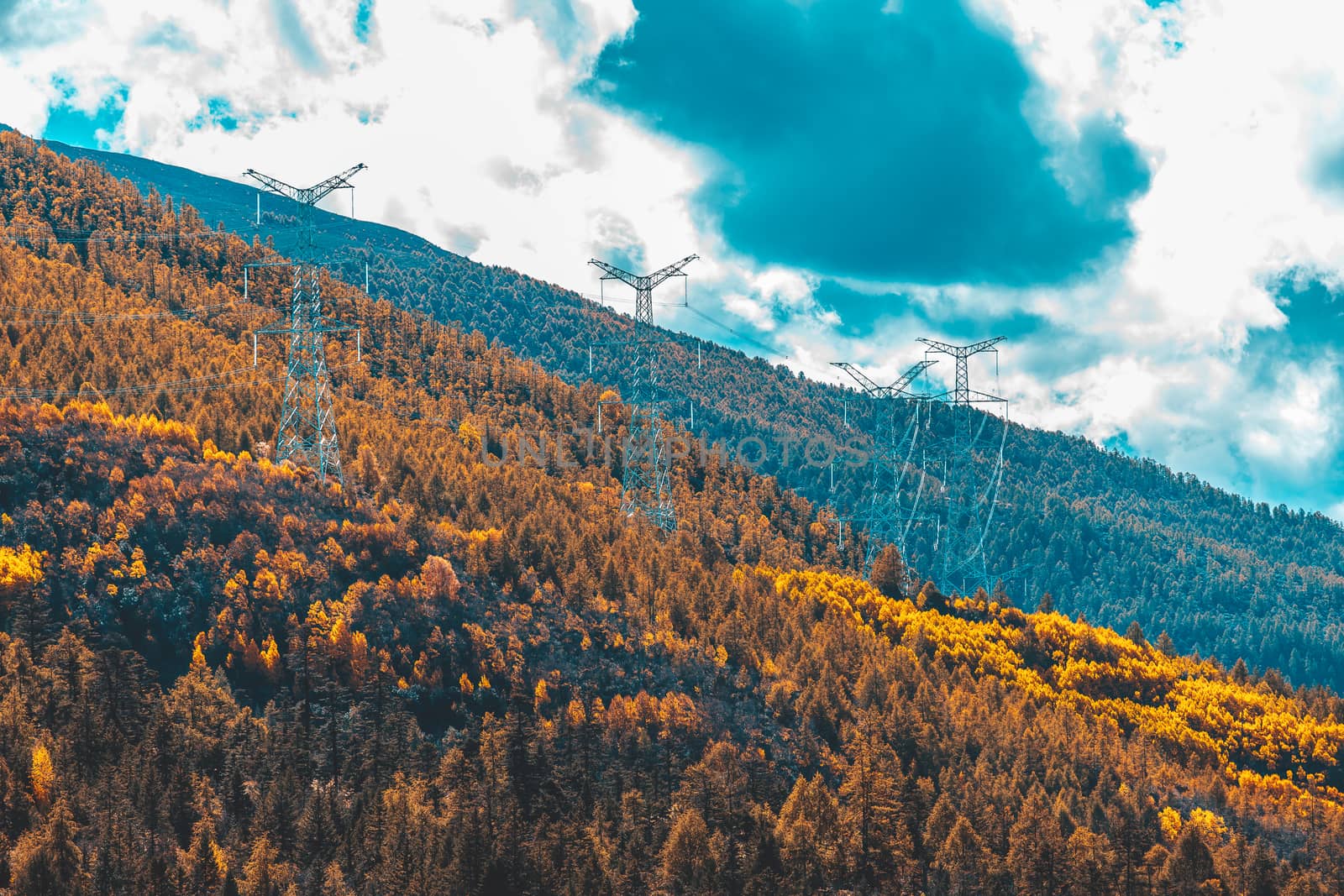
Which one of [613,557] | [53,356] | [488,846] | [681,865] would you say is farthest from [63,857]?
[53,356]

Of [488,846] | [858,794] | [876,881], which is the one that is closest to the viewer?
[488,846]

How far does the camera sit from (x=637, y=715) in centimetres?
12488

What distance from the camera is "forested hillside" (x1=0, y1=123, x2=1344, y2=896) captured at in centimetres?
9700

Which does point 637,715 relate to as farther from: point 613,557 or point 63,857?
point 63,857

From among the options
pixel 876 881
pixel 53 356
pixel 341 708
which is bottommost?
pixel 876 881

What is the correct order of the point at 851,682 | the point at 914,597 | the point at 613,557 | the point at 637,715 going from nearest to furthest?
the point at 637,715 → the point at 851,682 → the point at 613,557 → the point at 914,597

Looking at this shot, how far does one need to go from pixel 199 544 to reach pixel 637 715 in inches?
1973

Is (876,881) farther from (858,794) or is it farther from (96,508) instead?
(96,508)

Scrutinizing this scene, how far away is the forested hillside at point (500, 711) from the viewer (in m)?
97.0

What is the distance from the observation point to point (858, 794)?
113m

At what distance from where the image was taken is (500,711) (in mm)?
123688

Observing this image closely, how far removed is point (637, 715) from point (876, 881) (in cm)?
3072

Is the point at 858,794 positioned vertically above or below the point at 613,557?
below

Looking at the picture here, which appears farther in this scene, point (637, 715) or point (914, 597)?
point (914, 597)
